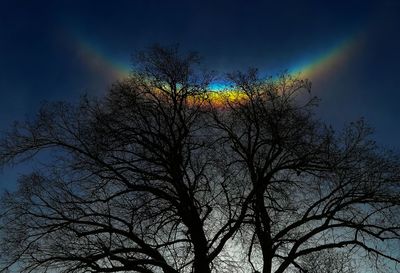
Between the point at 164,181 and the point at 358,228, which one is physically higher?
the point at 164,181

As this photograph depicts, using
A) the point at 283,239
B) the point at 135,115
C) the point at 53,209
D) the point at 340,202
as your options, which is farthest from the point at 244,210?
the point at 53,209

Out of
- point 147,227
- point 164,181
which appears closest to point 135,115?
point 164,181

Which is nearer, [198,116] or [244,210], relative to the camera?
[244,210]

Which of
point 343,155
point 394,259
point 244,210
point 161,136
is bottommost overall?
point 394,259

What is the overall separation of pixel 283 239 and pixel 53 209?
25.7 ft

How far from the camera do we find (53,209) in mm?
19297

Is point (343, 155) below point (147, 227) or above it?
above

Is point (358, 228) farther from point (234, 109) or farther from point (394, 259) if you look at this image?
point (234, 109)

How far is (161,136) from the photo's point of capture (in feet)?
68.8

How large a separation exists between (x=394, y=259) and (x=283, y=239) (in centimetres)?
365

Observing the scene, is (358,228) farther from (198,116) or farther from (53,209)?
(53,209)

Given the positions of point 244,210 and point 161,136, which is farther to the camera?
point 161,136

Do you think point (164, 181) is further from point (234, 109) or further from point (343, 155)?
point (343, 155)

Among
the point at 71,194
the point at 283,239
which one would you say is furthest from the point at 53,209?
the point at 283,239
